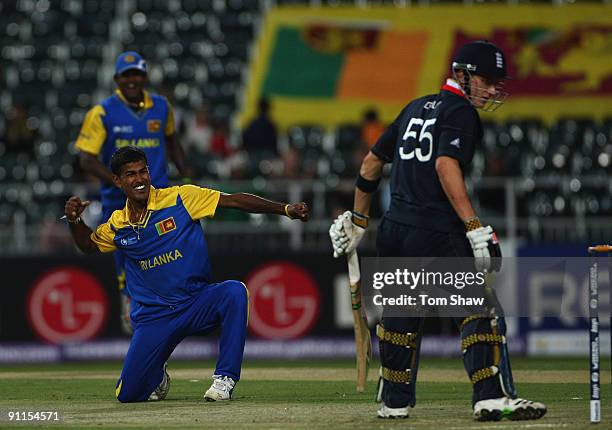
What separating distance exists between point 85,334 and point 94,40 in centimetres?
859

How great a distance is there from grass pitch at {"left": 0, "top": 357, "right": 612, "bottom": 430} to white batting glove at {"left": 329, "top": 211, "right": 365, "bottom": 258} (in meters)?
1.04

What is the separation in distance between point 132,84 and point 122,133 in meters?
0.43

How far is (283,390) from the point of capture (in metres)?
10.8

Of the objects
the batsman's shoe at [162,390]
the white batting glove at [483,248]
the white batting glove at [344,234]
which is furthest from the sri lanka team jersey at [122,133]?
the white batting glove at [483,248]

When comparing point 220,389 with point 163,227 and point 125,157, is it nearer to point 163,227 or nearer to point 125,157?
point 163,227

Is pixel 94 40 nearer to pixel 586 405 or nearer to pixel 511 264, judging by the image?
pixel 511 264

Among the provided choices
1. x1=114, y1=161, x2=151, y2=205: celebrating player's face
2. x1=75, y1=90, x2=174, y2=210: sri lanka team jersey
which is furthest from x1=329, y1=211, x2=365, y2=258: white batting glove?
x1=75, y1=90, x2=174, y2=210: sri lanka team jersey

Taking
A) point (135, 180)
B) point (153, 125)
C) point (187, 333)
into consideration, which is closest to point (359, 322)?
point (187, 333)

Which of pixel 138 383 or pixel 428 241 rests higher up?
pixel 428 241

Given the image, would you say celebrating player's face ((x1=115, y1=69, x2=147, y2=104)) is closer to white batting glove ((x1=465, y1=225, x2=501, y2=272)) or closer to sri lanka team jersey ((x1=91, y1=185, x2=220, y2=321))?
sri lanka team jersey ((x1=91, y1=185, x2=220, y2=321))

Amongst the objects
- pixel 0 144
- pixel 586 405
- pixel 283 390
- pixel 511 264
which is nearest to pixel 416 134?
pixel 586 405

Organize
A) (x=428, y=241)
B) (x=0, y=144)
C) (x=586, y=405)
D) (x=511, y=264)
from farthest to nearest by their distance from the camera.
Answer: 1. (x=0, y=144)
2. (x=511, y=264)
3. (x=586, y=405)
4. (x=428, y=241)

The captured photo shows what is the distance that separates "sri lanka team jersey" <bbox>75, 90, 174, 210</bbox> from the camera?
1206 cm

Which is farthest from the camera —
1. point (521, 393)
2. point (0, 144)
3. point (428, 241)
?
point (0, 144)
